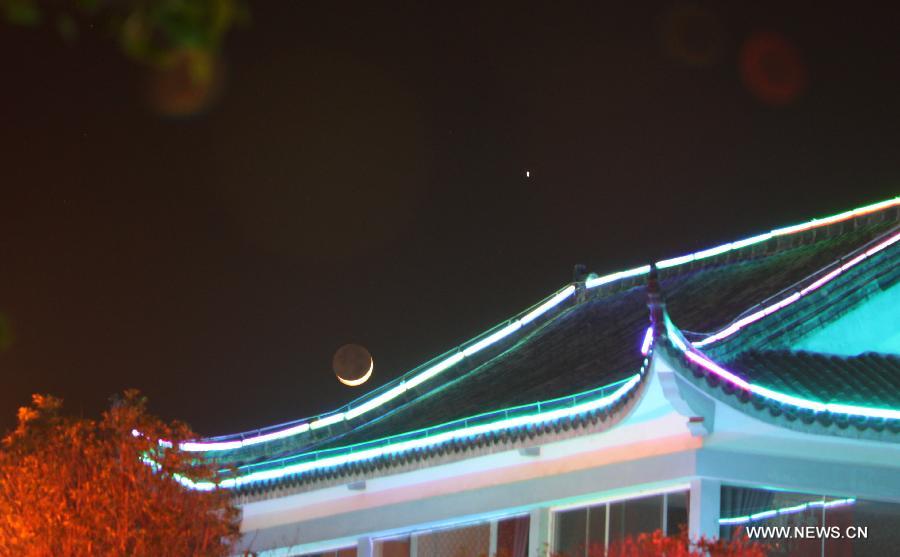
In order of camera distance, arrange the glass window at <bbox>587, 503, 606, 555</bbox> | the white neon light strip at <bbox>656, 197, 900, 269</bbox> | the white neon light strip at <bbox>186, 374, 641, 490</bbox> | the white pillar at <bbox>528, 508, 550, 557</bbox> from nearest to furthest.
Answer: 1. the white neon light strip at <bbox>186, 374, 641, 490</bbox>
2. the glass window at <bbox>587, 503, 606, 555</bbox>
3. the white pillar at <bbox>528, 508, 550, 557</bbox>
4. the white neon light strip at <bbox>656, 197, 900, 269</bbox>

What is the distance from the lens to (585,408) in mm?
12445

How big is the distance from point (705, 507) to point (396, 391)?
23.8 feet

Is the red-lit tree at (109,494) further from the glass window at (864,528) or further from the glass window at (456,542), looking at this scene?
the glass window at (864,528)

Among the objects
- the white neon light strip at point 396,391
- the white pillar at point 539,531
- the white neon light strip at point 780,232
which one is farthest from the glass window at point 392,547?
the white neon light strip at point 780,232

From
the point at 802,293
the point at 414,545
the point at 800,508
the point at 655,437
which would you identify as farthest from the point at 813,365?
the point at 414,545

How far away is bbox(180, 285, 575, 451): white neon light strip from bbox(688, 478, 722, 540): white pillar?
6932 millimetres

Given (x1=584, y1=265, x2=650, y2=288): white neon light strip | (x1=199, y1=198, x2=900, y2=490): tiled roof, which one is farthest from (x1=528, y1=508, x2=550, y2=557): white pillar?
(x1=584, y1=265, x2=650, y2=288): white neon light strip

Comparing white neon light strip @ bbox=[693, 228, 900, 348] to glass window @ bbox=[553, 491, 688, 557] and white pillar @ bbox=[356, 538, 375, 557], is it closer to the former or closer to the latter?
glass window @ bbox=[553, 491, 688, 557]

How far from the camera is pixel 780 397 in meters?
11.3

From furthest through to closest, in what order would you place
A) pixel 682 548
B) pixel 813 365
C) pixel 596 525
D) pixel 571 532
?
pixel 571 532 < pixel 596 525 < pixel 813 365 < pixel 682 548

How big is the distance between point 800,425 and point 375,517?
615cm

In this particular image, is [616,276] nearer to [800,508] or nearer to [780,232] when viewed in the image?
[780,232]

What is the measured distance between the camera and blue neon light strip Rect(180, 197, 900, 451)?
17.8 meters

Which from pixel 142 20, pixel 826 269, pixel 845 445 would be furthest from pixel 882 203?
pixel 142 20
